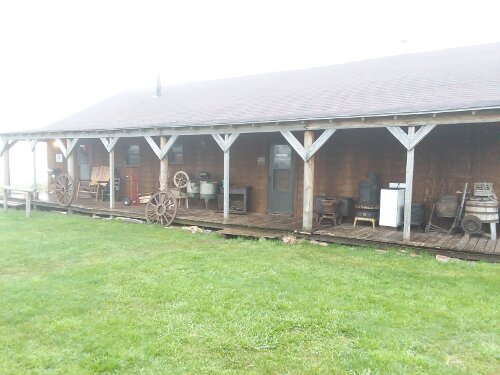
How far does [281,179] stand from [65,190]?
6318 mm

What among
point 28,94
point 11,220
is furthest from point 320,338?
point 28,94

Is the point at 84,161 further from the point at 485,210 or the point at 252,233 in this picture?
the point at 485,210

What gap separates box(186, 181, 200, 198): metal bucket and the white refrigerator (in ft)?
16.2

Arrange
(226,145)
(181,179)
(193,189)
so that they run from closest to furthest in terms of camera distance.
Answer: (226,145), (193,189), (181,179)

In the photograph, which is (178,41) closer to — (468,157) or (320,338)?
(468,157)

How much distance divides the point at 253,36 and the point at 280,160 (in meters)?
40.5

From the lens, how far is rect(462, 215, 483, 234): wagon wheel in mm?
6685

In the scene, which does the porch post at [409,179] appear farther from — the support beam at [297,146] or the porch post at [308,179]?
the support beam at [297,146]

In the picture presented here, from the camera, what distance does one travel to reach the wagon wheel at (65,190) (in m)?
11.3

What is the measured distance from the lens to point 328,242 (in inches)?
289

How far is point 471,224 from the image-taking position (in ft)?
22.2

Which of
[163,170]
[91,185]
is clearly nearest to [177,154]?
[163,170]

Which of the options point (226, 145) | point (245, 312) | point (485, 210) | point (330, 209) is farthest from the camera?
point (226, 145)

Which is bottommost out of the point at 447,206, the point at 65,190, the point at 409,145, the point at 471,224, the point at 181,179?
the point at 471,224
